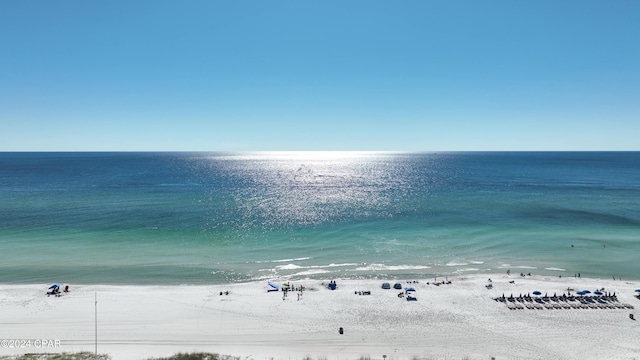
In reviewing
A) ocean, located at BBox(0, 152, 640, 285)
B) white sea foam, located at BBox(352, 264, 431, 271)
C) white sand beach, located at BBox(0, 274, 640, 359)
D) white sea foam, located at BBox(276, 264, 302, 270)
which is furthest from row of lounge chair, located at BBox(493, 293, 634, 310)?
white sea foam, located at BBox(276, 264, 302, 270)

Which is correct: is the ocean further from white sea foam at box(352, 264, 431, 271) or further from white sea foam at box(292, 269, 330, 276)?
white sea foam at box(292, 269, 330, 276)

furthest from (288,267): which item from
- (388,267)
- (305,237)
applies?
(388,267)

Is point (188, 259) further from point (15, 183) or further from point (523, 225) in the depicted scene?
point (15, 183)

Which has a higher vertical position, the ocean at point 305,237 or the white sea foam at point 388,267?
the ocean at point 305,237

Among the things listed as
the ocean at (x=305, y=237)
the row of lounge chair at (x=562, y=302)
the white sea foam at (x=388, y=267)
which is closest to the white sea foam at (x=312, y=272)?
the ocean at (x=305, y=237)

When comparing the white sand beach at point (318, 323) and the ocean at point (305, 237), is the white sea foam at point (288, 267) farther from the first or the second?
the white sand beach at point (318, 323)

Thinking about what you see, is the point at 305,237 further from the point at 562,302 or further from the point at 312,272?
the point at 562,302
